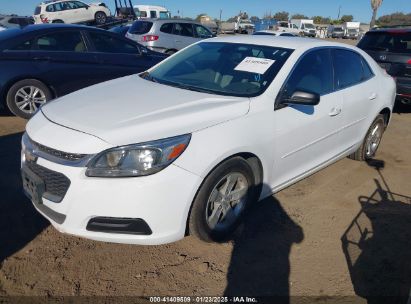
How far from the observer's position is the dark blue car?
5.77 m

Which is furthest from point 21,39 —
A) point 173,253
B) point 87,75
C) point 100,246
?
point 173,253

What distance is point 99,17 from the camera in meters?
22.5

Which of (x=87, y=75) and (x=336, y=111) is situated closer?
(x=336, y=111)

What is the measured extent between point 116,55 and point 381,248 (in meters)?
5.35

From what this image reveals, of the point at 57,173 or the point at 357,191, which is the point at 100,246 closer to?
the point at 57,173

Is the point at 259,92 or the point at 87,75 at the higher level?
the point at 259,92

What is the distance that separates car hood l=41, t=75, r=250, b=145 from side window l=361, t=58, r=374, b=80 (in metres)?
2.23

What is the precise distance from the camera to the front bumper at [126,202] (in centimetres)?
234

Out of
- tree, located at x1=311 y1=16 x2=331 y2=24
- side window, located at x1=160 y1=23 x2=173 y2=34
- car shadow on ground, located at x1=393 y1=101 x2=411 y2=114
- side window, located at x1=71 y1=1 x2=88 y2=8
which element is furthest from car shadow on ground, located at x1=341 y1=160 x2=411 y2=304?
tree, located at x1=311 y1=16 x2=331 y2=24

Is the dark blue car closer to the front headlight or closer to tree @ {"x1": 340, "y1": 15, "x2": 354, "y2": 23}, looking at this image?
the front headlight

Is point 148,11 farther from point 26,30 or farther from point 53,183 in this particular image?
point 53,183

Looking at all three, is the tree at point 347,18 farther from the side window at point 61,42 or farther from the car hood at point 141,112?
the car hood at point 141,112

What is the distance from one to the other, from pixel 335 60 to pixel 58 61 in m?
4.42

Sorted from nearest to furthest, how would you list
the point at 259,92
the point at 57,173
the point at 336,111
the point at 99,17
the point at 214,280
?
the point at 57,173, the point at 214,280, the point at 259,92, the point at 336,111, the point at 99,17
